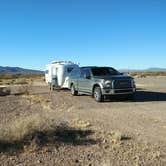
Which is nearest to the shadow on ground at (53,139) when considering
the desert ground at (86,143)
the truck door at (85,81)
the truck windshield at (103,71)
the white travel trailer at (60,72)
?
the desert ground at (86,143)

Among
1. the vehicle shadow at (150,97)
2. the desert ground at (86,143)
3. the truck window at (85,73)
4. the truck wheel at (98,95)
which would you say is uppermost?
the truck window at (85,73)

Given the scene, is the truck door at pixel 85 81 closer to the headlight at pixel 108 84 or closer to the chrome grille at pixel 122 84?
the headlight at pixel 108 84

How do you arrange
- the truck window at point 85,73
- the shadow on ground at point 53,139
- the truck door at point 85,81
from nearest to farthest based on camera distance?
the shadow on ground at point 53,139 → the truck door at point 85,81 → the truck window at point 85,73

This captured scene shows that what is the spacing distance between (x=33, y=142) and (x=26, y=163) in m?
1.39

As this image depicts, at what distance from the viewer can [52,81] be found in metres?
32.7

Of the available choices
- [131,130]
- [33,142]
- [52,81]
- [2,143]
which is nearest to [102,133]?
[131,130]

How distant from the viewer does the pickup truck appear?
20.4 metres

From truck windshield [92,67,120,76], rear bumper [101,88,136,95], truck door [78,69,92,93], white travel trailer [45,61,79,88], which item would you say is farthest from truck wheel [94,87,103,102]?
white travel trailer [45,61,79,88]

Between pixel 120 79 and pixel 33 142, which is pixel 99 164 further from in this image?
pixel 120 79

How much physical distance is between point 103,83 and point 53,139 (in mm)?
10909

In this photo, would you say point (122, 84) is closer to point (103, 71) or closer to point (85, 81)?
point (103, 71)

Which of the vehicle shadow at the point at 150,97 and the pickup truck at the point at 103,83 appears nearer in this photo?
the pickup truck at the point at 103,83

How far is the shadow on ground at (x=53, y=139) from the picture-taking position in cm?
909

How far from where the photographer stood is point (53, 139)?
9.83 meters
